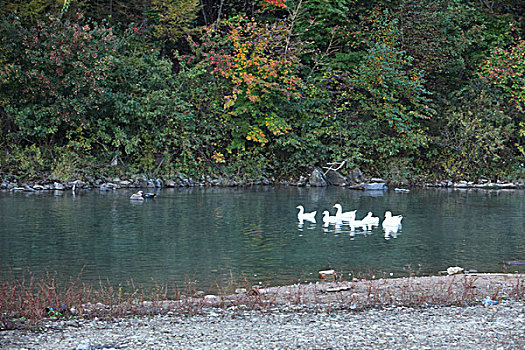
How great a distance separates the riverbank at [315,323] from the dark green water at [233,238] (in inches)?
85.6

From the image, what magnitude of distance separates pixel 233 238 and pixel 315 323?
7.67 m

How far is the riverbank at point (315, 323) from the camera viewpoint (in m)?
6.43

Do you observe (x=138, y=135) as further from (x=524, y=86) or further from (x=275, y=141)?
(x=524, y=86)

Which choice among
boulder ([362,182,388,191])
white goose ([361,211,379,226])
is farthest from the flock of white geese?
boulder ([362,182,388,191])

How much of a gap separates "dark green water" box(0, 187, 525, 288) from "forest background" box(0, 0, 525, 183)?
4623 millimetres

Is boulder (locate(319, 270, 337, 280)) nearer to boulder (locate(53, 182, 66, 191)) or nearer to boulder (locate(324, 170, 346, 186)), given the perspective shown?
boulder (locate(53, 182, 66, 191))

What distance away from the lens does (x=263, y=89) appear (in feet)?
91.5

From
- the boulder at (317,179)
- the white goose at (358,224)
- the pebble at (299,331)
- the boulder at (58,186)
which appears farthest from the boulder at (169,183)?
the pebble at (299,331)

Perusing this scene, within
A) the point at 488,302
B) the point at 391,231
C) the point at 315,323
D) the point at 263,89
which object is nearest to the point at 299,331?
the point at 315,323

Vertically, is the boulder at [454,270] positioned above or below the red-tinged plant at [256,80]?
below

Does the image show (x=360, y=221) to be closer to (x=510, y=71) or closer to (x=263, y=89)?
(x=263, y=89)

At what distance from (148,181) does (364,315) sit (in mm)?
20262

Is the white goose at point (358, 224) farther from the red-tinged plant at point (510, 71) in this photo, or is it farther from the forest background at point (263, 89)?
the red-tinged plant at point (510, 71)

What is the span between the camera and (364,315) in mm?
7609
